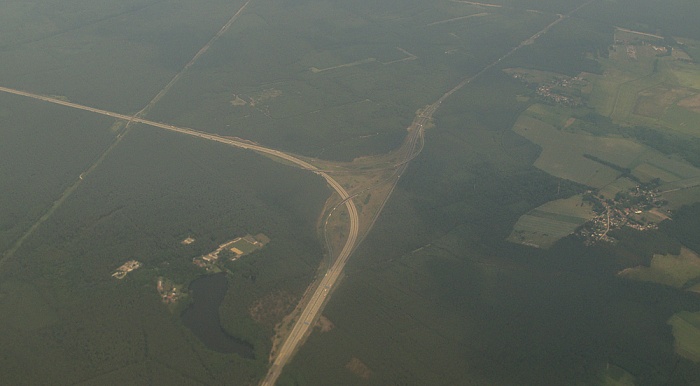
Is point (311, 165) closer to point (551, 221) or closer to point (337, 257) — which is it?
point (337, 257)

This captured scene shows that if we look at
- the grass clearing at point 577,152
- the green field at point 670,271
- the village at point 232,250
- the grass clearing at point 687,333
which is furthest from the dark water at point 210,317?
the grass clearing at point 577,152

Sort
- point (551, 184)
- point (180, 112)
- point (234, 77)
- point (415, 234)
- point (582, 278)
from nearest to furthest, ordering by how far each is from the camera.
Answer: point (582, 278)
point (415, 234)
point (551, 184)
point (180, 112)
point (234, 77)

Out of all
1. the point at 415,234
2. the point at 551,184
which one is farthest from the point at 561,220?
the point at 415,234

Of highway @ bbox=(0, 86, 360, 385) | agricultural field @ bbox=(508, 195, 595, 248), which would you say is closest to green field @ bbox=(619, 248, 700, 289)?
agricultural field @ bbox=(508, 195, 595, 248)

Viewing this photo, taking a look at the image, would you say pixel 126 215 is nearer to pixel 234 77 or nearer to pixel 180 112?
pixel 180 112

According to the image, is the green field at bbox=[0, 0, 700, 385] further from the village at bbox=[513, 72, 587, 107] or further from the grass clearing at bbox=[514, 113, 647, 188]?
the village at bbox=[513, 72, 587, 107]

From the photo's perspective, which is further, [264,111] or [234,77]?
[234,77]

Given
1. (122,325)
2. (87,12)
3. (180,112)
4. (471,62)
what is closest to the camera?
(122,325)
